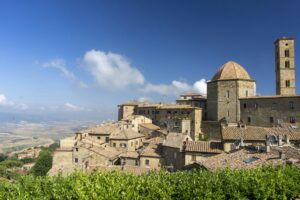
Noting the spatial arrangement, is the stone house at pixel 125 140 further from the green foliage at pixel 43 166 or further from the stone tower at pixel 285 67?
the stone tower at pixel 285 67

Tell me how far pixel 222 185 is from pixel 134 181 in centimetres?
461

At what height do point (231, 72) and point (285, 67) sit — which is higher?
point (285, 67)

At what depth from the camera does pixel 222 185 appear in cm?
1422

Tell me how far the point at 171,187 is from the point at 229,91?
156ft

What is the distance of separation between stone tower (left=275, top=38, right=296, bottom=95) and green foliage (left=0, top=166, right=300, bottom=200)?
→ 58011mm

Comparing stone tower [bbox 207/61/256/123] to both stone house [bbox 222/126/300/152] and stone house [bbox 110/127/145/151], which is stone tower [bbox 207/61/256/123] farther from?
stone house [bbox 222/126/300/152]

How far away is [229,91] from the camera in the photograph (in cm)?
5803

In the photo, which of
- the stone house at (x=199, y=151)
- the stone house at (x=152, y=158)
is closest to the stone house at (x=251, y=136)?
the stone house at (x=199, y=151)

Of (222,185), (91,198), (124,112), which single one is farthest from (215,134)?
(91,198)

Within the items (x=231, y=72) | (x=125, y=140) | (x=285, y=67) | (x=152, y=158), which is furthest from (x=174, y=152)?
(x=285, y=67)

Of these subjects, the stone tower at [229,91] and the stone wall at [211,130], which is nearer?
the stone tower at [229,91]

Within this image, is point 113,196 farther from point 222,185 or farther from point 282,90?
point 282,90

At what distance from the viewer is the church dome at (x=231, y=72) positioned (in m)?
58.5

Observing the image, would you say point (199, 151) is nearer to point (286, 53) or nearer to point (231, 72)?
point (231, 72)
